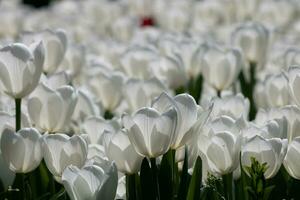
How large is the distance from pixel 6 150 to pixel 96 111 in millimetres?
920

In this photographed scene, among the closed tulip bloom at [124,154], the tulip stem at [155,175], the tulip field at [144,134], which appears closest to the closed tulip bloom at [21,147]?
the tulip field at [144,134]

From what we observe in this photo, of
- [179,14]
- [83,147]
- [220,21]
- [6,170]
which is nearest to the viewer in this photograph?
[83,147]

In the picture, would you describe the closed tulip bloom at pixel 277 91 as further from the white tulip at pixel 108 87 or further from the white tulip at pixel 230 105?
the white tulip at pixel 108 87

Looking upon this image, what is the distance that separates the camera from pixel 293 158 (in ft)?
7.29

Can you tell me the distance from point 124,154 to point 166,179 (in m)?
0.14

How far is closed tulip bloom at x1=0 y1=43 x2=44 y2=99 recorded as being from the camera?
2.38 meters

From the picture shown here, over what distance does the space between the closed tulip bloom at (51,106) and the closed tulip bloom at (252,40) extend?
5.03 ft

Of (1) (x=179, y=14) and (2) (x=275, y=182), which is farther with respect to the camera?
(1) (x=179, y=14)

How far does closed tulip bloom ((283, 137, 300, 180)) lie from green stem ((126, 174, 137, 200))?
1.45 feet

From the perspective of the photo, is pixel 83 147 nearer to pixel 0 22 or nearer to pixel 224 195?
pixel 224 195

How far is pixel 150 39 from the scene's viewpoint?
15.2 feet

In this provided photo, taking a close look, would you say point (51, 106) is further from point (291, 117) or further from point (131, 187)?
point (291, 117)

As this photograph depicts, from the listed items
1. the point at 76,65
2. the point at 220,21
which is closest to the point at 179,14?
the point at 220,21

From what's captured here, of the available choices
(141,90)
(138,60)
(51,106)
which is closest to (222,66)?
(141,90)
